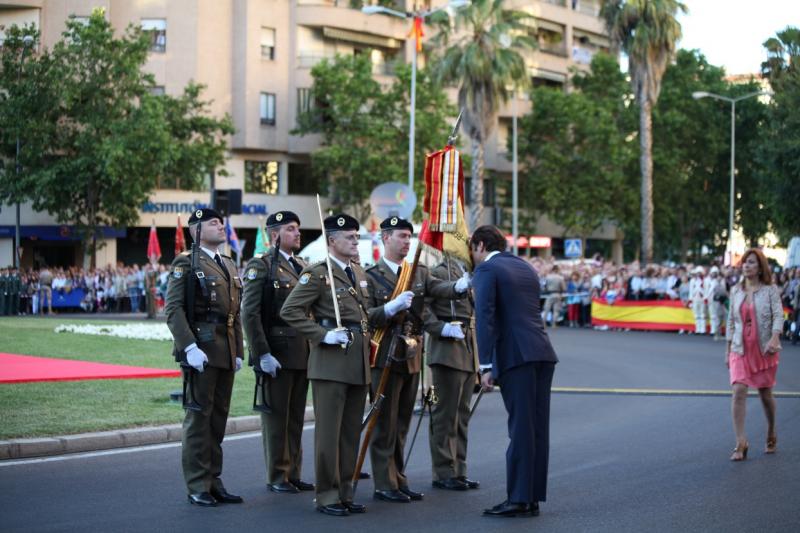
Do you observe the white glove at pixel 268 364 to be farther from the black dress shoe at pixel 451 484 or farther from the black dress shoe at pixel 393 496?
the black dress shoe at pixel 451 484

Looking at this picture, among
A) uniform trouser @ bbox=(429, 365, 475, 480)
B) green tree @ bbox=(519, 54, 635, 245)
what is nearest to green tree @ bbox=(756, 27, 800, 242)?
green tree @ bbox=(519, 54, 635, 245)

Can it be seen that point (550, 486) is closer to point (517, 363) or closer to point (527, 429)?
point (527, 429)

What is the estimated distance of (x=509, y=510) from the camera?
346 inches

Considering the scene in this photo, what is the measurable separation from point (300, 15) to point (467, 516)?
49.3 meters

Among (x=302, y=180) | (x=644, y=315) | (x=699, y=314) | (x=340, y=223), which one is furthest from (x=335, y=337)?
(x=302, y=180)

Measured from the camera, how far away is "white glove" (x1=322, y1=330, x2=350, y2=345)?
8703mm

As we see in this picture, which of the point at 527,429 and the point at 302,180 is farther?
the point at 302,180

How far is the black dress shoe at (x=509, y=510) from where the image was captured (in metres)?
8.80

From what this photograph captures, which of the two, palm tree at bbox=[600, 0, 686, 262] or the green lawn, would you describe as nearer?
the green lawn

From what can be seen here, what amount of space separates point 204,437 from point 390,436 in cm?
141

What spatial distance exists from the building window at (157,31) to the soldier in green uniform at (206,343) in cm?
4489

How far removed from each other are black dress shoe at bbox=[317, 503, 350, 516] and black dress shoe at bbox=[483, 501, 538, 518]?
1.00 meters

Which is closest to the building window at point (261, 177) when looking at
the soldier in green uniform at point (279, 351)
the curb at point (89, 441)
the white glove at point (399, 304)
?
the curb at point (89, 441)

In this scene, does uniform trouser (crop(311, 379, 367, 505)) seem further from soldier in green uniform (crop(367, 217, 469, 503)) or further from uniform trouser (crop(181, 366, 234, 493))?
uniform trouser (crop(181, 366, 234, 493))
